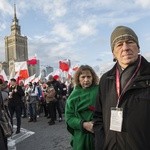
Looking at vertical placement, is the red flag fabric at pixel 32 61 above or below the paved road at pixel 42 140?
above

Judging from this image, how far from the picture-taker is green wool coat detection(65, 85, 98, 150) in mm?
4539

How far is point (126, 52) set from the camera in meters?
3.22

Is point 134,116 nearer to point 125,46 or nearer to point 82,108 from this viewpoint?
point 125,46

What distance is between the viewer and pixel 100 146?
11.1 feet

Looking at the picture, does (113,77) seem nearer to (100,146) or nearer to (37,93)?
(100,146)

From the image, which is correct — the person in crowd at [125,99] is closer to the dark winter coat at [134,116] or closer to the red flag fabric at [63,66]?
the dark winter coat at [134,116]

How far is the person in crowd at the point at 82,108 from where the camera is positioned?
178 inches

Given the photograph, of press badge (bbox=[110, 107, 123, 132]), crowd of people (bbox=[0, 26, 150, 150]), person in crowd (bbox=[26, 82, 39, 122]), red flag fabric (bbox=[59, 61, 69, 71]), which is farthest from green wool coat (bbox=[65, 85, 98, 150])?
red flag fabric (bbox=[59, 61, 69, 71])

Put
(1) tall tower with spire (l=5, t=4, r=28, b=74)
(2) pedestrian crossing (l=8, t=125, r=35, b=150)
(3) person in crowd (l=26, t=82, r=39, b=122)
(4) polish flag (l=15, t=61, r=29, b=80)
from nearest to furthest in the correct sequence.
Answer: (2) pedestrian crossing (l=8, t=125, r=35, b=150) < (3) person in crowd (l=26, t=82, r=39, b=122) < (4) polish flag (l=15, t=61, r=29, b=80) < (1) tall tower with spire (l=5, t=4, r=28, b=74)

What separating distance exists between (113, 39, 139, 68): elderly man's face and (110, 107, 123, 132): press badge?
387mm

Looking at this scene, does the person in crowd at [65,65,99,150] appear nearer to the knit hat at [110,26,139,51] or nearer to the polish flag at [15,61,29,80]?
the knit hat at [110,26,139,51]

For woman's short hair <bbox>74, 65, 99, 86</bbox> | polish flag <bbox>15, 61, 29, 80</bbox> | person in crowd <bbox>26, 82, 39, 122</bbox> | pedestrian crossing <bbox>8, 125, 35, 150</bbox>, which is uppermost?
polish flag <bbox>15, 61, 29, 80</bbox>

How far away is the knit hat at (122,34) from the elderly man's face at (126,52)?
3 centimetres

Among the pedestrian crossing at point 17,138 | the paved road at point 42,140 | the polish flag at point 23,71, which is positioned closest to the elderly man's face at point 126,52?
the paved road at point 42,140
